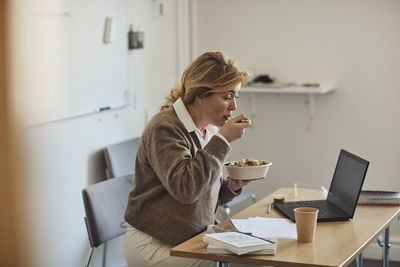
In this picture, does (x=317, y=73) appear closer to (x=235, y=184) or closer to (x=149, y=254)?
(x=235, y=184)

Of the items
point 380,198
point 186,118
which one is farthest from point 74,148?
point 380,198

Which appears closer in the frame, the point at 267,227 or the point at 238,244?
the point at 238,244

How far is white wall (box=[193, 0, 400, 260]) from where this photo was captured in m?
3.51

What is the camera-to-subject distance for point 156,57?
139 inches

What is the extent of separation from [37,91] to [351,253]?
148cm

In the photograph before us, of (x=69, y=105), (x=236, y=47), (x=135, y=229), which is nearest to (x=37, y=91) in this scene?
(x=69, y=105)

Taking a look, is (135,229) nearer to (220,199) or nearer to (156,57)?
(220,199)

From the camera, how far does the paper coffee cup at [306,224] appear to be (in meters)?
1.67

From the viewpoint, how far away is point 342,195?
2107mm

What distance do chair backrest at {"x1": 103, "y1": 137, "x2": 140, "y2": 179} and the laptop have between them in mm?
1050

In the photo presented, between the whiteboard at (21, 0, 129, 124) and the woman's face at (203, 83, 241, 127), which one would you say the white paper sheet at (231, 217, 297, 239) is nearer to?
the woman's face at (203, 83, 241, 127)

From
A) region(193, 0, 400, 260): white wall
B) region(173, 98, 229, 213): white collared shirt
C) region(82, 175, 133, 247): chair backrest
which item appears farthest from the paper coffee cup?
region(193, 0, 400, 260): white wall

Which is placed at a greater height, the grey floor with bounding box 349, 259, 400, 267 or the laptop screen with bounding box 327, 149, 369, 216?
the laptop screen with bounding box 327, 149, 369, 216

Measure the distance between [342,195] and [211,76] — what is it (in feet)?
2.36
